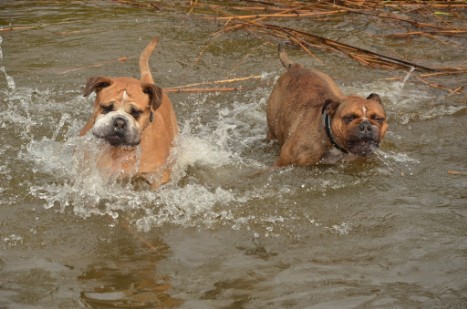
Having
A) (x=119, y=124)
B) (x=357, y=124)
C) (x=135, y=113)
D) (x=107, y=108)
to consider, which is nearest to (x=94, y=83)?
(x=107, y=108)

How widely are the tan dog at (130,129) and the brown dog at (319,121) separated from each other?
1.35 meters

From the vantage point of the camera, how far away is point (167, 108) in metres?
7.38

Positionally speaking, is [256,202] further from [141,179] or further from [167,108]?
[167,108]

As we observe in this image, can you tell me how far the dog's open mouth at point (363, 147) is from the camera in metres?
6.90

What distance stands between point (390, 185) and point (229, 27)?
4911mm

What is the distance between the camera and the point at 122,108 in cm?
609

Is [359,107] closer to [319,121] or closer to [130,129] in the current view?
[319,121]

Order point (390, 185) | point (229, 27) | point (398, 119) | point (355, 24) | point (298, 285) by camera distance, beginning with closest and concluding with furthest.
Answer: point (298, 285)
point (390, 185)
point (398, 119)
point (229, 27)
point (355, 24)

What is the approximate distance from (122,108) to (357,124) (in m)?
2.28

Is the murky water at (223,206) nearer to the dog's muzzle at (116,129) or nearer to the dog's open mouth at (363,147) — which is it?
the dog's open mouth at (363,147)

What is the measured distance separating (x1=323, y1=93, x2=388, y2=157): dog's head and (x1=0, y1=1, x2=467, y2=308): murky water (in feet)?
1.18

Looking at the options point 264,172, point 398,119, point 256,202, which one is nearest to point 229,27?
point 398,119

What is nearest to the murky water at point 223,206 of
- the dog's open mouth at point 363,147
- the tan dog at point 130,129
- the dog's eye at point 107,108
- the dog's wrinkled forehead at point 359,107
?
the tan dog at point 130,129

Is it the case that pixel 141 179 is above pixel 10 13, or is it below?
below
